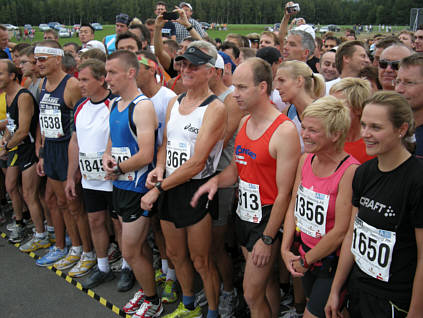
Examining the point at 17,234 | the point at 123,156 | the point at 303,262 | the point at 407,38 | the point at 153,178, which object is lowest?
the point at 17,234

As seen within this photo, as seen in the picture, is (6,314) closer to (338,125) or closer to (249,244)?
(249,244)

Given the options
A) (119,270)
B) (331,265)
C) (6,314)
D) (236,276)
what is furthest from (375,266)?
(6,314)

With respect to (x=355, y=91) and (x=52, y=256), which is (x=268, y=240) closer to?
(x=355, y=91)

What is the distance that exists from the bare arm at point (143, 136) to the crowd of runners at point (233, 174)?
0.04 feet

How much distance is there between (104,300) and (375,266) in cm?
291

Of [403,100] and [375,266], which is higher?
[403,100]

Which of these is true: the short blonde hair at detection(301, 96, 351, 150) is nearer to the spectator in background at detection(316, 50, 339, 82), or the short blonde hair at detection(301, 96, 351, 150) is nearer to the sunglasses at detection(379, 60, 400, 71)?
the sunglasses at detection(379, 60, 400, 71)

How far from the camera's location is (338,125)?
2.41 meters

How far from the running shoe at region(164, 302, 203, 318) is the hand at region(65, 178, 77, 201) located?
178 centimetres

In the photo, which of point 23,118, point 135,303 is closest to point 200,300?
point 135,303

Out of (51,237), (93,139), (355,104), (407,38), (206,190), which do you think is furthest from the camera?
(407,38)

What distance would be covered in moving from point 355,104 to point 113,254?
11.6ft

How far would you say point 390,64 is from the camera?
11.6ft

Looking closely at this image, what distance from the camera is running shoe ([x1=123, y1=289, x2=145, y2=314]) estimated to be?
374 cm
